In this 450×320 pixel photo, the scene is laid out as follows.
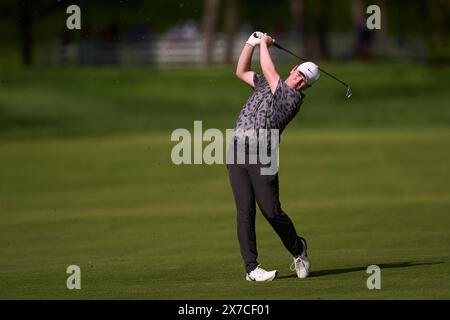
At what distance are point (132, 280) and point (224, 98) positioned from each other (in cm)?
3891

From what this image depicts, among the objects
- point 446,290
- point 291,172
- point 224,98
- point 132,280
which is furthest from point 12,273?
point 224,98

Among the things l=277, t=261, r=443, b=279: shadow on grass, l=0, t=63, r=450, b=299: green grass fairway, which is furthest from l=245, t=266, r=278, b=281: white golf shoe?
l=277, t=261, r=443, b=279: shadow on grass

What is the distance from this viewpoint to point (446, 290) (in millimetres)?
12516

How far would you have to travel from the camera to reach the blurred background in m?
14.7

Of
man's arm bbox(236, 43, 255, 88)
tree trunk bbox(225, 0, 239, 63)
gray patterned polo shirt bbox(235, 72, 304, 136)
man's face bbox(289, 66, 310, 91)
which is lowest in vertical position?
gray patterned polo shirt bbox(235, 72, 304, 136)

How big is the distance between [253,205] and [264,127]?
0.79 m

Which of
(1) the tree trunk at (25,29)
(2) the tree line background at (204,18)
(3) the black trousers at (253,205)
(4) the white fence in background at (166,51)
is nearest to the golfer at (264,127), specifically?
(3) the black trousers at (253,205)

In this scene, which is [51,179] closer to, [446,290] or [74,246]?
[74,246]

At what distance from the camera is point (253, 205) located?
537 inches

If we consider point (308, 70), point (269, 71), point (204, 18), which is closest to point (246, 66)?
point (269, 71)

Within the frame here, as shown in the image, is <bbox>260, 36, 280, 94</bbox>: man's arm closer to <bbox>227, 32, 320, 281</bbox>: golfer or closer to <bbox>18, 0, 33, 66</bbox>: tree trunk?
<bbox>227, 32, 320, 281</bbox>: golfer

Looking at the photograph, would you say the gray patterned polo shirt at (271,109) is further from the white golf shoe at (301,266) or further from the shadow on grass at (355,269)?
the shadow on grass at (355,269)

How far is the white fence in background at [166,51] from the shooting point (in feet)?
210

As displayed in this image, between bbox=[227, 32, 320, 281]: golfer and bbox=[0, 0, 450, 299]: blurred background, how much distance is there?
12.1 inches
